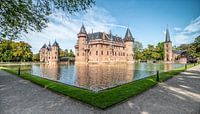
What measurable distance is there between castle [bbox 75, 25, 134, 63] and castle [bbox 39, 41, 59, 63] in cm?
1984

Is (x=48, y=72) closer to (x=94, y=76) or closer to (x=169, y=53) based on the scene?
(x=94, y=76)

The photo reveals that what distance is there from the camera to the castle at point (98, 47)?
65.4 m

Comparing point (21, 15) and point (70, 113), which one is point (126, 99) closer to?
point (70, 113)

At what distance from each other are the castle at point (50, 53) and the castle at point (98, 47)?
19845 millimetres

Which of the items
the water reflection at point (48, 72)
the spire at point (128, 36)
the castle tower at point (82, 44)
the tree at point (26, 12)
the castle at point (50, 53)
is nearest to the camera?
the tree at point (26, 12)

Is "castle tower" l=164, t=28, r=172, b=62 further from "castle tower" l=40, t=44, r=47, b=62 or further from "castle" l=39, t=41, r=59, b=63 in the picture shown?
"castle tower" l=40, t=44, r=47, b=62

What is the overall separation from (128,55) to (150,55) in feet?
55.9

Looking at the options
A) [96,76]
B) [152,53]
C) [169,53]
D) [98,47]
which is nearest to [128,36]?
[152,53]

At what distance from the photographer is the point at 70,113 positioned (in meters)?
5.70

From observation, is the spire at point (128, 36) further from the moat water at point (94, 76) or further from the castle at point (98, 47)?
the moat water at point (94, 76)

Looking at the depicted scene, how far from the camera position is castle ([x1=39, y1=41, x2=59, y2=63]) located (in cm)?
8588

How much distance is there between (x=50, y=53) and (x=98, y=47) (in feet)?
129

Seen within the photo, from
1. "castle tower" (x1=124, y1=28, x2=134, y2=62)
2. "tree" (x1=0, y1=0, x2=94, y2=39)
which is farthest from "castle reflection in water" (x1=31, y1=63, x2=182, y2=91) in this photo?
"castle tower" (x1=124, y1=28, x2=134, y2=62)

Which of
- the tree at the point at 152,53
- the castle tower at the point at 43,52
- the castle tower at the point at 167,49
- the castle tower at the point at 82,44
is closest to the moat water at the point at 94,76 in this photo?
the castle tower at the point at 82,44
